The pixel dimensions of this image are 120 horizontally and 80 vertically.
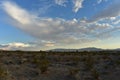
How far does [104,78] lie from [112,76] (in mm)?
847

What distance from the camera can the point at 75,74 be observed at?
20.7 m

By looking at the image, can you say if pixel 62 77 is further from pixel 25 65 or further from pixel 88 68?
pixel 25 65

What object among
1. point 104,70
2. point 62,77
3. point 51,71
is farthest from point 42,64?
point 104,70

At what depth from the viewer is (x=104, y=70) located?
23.0m

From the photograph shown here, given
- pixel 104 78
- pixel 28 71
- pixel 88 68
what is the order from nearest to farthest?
pixel 104 78
pixel 28 71
pixel 88 68

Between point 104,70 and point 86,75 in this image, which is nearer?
point 86,75

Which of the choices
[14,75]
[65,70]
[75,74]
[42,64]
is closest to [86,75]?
[75,74]

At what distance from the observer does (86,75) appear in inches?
825

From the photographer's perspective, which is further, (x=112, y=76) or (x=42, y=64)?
(x=42, y=64)

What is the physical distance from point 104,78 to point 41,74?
189 inches

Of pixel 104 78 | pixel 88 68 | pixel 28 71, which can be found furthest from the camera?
pixel 88 68

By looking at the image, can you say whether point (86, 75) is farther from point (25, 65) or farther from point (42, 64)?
point (25, 65)

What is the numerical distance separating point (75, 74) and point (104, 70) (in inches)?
133

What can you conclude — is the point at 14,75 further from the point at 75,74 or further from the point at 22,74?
the point at 75,74
